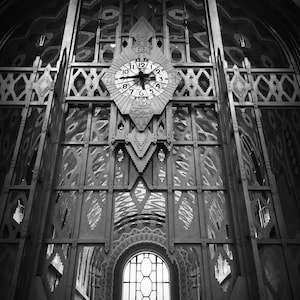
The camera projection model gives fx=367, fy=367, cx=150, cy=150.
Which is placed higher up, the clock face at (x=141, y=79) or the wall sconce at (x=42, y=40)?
the wall sconce at (x=42, y=40)

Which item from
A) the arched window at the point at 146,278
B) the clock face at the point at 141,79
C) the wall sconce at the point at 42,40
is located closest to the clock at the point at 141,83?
the clock face at the point at 141,79

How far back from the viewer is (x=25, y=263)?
23.1 feet

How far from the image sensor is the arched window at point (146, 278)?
21172 millimetres

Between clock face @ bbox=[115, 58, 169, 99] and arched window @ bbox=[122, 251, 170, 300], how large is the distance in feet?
46.6

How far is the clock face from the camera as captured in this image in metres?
9.37

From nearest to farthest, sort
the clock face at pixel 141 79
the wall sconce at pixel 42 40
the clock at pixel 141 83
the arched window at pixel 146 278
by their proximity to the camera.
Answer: the clock at pixel 141 83 → the clock face at pixel 141 79 → the wall sconce at pixel 42 40 → the arched window at pixel 146 278

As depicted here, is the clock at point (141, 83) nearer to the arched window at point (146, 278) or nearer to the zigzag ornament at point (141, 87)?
the zigzag ornament at point (141, 87)

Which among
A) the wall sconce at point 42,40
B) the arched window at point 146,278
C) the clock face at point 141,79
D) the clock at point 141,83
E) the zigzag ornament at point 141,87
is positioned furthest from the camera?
the arched window at point 146,278

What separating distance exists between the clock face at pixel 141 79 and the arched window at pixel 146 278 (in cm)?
1420

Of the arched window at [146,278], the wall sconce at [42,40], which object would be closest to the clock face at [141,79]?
the wall sconce at [42,40]

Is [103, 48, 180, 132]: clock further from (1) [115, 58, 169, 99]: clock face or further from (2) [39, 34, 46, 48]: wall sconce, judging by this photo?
(2) [39, 34, 46, 48]: wall sconce

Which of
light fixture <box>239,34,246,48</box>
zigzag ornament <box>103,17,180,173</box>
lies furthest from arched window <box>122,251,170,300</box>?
zigzag ornament <box>103,17,180,173</box>

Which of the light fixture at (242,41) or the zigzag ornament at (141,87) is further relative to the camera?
the light fixture at (242,41)

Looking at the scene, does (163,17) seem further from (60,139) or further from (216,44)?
(60,139)
